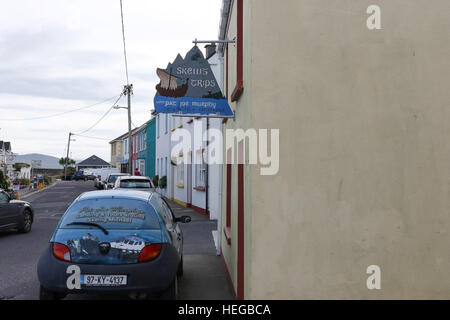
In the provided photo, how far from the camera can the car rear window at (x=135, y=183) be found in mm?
18672

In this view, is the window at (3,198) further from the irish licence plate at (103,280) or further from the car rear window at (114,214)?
the irish licence plate at (103,280)

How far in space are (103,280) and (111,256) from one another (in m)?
0.28

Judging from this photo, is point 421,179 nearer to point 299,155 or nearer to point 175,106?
point 299,155

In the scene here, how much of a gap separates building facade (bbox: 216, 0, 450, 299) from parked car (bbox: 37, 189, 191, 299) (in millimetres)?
1054

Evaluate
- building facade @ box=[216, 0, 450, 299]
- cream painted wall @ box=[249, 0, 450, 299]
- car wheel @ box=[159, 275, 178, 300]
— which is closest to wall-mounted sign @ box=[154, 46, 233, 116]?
building facade @ box=[216, 0, 450, 299]

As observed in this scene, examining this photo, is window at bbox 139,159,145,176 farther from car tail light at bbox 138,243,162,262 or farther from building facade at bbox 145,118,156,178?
car tail light at bbox 138,243,162,262

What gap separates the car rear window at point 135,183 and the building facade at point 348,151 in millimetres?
14212

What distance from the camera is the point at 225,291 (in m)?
6.71

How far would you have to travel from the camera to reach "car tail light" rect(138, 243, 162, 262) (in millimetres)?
5137

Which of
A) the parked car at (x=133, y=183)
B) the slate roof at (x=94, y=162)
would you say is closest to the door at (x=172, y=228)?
the parked car at (x=133, y=183)

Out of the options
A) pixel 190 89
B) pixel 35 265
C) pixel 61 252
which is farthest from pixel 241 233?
pixel 35 265

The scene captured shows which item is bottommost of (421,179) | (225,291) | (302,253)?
(225,291)
